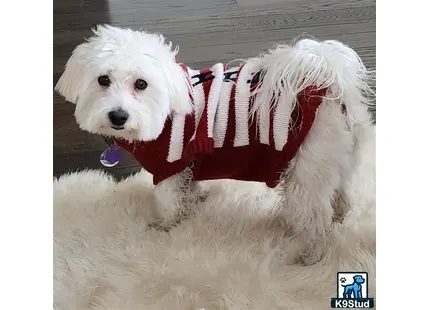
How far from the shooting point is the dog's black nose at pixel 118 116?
2.88 feet

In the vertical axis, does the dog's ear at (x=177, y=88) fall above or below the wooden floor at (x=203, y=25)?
below

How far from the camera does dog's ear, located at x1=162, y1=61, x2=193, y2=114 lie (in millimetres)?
931

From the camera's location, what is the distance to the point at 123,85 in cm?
90

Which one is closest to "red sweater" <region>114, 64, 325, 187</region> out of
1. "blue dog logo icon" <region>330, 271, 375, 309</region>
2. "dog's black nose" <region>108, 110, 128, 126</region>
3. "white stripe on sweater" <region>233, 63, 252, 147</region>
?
"white stripe on sweater" <region>233, 63, 252, 147</region>

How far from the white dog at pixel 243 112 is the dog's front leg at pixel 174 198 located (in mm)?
32

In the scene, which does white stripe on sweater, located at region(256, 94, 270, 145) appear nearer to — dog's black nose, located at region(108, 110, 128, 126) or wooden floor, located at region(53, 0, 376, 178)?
dog's black nose, located at region(108, 110, 128, 126)


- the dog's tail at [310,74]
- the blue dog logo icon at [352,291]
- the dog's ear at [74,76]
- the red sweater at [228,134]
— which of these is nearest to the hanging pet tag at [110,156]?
the red sweater at [228,134]

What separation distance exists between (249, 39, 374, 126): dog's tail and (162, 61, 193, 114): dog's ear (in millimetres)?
122

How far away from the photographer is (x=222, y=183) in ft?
4.07

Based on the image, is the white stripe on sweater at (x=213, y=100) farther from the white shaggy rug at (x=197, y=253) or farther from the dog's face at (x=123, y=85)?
the white shaggy rug at (x=197, y=253)

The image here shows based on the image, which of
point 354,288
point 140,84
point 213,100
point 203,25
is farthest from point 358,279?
point 203,25
